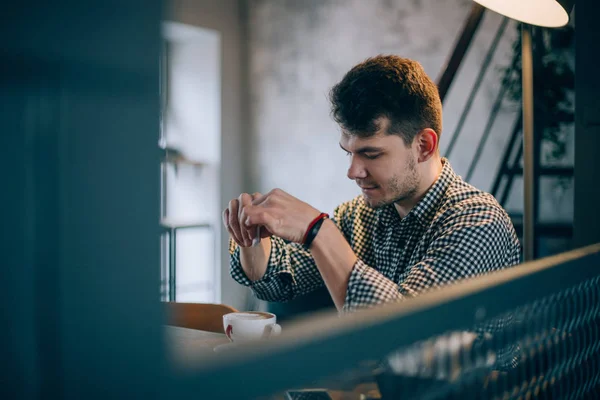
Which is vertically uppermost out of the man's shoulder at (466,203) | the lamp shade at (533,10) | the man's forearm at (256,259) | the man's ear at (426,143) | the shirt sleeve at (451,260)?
the lamp shade at (533,10)

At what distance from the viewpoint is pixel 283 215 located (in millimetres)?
1179

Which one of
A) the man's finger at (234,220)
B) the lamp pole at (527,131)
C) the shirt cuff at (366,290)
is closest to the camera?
the shirt cuff at (366,290)

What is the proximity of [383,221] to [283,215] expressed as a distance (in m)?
0.50

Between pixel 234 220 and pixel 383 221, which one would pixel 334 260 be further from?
pixel 383 221

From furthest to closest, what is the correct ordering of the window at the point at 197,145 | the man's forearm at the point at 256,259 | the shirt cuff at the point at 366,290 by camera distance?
the window at the point at 197,145 < the man's forearm at the point at 256,259 < the shirt cuff at the point at 366,290

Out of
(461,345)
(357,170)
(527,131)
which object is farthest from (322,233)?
(527,131)

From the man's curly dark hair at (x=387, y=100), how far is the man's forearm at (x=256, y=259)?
0.40 metres

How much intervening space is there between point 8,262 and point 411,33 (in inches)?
178

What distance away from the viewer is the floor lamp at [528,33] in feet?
4.58

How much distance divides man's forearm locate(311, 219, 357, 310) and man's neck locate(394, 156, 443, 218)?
1.32 feet

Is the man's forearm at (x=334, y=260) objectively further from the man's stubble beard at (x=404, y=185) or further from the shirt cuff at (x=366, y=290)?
the man's stubble beard at (x=404, y=185)

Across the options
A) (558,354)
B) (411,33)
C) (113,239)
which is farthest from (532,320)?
(411,33)

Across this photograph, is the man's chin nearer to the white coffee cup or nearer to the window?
the white coffee cup

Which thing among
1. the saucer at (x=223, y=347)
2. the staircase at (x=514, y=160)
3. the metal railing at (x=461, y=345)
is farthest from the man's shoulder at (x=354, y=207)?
the staircase at (x=514, y=160)
